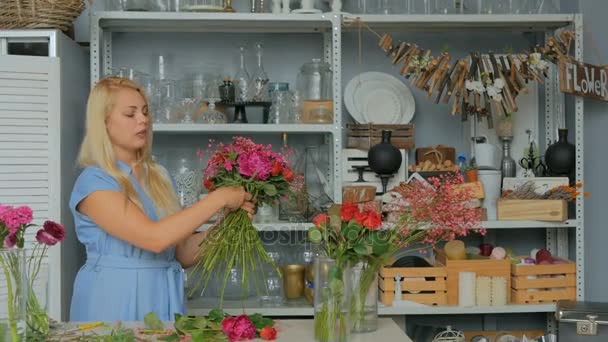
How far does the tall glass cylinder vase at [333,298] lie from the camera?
1783mm

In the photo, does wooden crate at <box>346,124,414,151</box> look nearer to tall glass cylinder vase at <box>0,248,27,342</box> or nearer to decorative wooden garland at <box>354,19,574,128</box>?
decorative wooden garland at <box>354,19,574,128</box>

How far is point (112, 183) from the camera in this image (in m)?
2.23

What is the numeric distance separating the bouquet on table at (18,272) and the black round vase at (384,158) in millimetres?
1722

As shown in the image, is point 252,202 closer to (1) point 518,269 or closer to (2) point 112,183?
(2) point 112,183

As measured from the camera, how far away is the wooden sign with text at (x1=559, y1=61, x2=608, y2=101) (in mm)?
3088

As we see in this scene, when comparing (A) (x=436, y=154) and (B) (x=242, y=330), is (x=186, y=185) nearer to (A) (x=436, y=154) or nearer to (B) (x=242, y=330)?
(A) (x=436, y=154)

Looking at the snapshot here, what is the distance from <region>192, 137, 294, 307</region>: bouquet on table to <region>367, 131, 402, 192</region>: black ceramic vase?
4.20 ft

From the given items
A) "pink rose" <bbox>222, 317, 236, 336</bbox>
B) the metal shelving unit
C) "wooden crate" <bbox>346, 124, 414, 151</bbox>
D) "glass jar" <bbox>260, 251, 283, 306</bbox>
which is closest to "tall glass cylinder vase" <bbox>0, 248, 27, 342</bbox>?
"pink rose" <bbox>222, 317, 236, 336</bbox>

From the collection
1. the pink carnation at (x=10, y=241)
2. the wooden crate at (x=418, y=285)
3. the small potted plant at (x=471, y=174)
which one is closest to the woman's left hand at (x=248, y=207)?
the pink carnation at (x=10, y=241)

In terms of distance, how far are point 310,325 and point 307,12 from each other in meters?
1.55

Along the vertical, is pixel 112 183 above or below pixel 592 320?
above

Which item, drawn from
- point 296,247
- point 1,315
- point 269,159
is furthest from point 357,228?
point 296,247

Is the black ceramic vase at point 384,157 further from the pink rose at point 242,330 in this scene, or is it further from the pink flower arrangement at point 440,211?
the pink rose at point 242,330

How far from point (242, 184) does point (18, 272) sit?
58 centimetres
